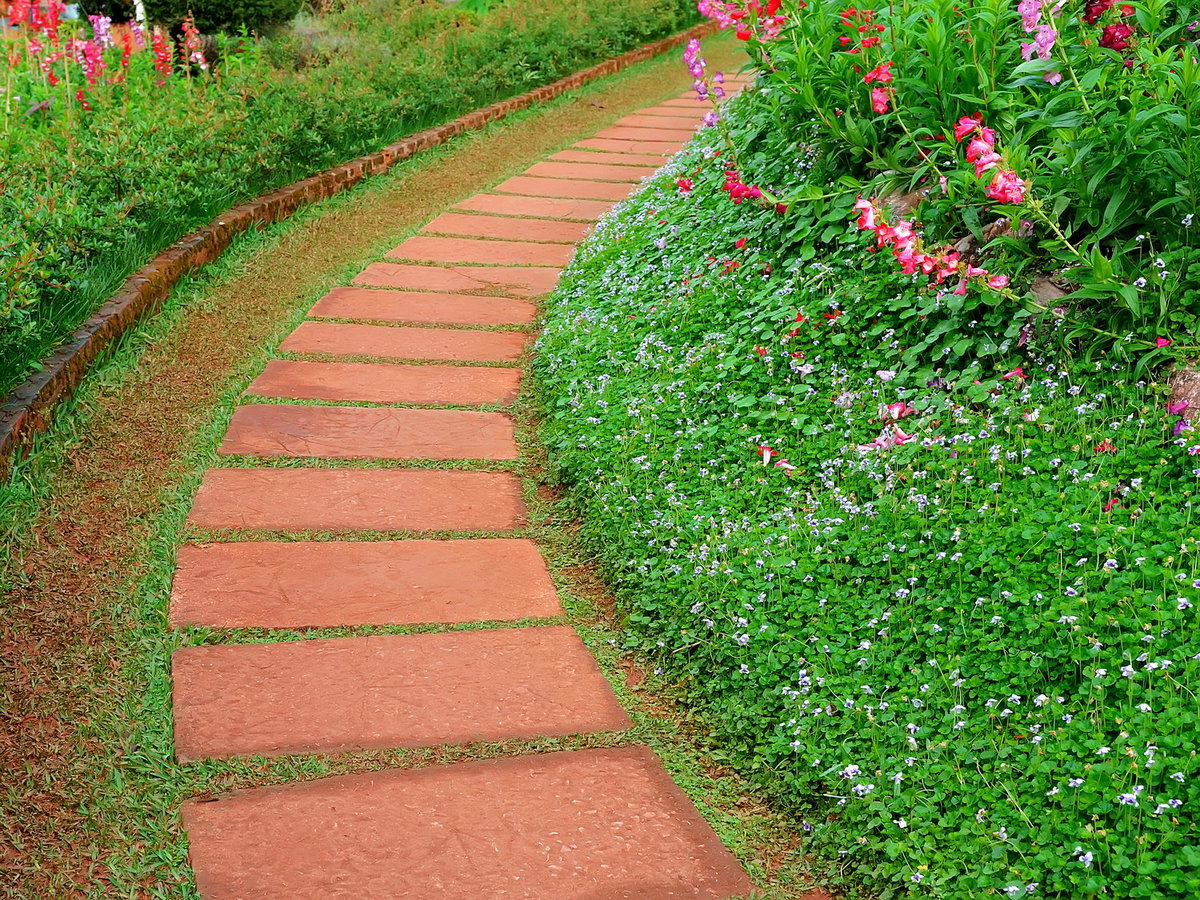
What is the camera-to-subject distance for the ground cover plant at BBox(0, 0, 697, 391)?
4.10 meters

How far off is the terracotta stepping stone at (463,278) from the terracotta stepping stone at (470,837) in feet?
10.3

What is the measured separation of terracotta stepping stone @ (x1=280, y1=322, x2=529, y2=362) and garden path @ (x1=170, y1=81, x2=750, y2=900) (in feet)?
0.04

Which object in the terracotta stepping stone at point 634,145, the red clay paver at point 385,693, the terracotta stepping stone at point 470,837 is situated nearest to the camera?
the terracotta stepping stone at point 470,837

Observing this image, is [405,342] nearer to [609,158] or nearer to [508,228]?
[508,228]

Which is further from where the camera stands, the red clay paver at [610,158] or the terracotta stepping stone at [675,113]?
the terracotta stepping stone at [675,113]

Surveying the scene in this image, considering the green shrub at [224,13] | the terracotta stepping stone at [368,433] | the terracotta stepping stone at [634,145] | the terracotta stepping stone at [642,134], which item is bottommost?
the terracotta stepping stone at [368,433]

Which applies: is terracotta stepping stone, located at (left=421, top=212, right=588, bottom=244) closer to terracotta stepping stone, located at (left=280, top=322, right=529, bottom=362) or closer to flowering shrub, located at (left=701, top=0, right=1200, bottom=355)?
terracotta stepping stone, located at (left=280, top=322, right=529, bottom=362)

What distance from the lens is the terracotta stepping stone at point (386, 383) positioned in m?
4.10

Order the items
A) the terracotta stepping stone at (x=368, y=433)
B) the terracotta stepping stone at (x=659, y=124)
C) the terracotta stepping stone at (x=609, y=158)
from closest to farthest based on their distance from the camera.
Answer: the terracotta stepping stone at (x=368, y=433)
the terracotta stepping stone at (x=609, y=158)
the terracotta stepping stone at (x=659, y=124)

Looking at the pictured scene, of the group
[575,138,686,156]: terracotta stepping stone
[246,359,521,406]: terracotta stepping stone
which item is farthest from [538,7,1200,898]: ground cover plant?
[575,138,686,156]: terracotta stepping stone

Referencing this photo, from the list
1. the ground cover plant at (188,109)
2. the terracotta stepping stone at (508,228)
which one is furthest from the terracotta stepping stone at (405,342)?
the terracotta stepping stone at (508,228)

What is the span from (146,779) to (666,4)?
10735 millimetres

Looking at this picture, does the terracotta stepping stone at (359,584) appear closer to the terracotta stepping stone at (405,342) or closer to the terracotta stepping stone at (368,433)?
the terracotta stepping stone at (368,433)

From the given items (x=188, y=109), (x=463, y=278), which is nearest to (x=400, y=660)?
(x=463, y=278)
